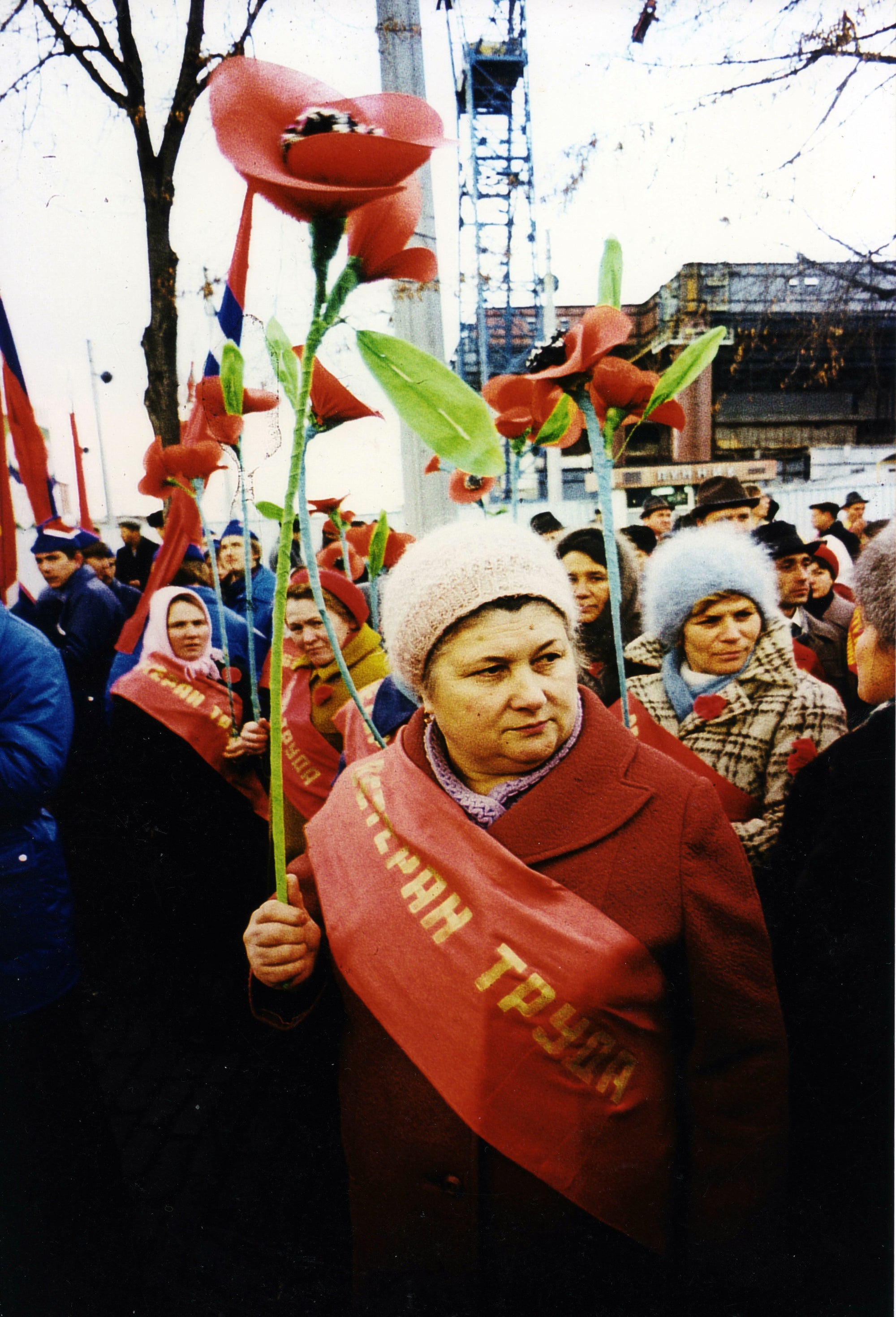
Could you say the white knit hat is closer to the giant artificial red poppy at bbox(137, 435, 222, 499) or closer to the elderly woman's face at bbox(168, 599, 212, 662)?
the giant artificial red poppy at bbox(137, 435, 222, 499)

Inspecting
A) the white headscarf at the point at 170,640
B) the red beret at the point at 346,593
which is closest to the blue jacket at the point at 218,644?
the white headscarf at the point at 170,640

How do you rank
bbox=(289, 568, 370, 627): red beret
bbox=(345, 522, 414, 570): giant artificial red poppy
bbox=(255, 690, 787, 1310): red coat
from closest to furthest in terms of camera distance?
bbox=(255, 690, 787, 1310): red coat < bbox=(345, 522, 414, 570): giant artificial red poppy < bbox=(289, 568, 370, 627): red beret

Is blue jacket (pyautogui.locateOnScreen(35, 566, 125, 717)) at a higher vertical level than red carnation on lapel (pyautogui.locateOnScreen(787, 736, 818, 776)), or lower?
higher

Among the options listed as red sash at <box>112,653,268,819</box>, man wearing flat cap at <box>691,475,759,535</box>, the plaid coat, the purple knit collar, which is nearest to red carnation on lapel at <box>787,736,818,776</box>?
the plaid coat

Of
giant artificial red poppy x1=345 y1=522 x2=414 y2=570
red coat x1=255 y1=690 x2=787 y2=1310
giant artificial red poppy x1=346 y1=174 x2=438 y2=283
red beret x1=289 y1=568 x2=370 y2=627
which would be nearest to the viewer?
giant artificial red poppy x1=346 y1=174 x2=438 y2=283

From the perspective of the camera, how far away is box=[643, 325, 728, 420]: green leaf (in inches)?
57.2

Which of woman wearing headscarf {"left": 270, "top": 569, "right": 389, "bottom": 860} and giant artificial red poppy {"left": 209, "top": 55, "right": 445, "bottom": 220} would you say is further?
woman wearing headscarf {"left": 270, "top": 569, "right": 389, "bottom": 860}

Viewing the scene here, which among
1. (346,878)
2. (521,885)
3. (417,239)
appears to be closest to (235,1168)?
(346,878)

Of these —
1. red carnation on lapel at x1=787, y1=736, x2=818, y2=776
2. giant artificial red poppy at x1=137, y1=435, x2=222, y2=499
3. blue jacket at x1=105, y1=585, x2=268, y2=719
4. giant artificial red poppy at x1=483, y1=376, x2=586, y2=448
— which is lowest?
red carnation on lapel at x1=787, y1=736, x2=818, y2=776

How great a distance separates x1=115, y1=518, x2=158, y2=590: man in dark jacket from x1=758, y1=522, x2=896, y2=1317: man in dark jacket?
1.65 meters

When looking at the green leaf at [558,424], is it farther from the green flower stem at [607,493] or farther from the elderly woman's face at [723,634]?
the elderly woman's face at [723,634]

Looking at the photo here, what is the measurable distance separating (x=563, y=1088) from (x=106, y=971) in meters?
1.12

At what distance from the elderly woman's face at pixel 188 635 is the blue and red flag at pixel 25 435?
0.38 meters

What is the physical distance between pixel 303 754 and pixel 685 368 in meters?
1.36
